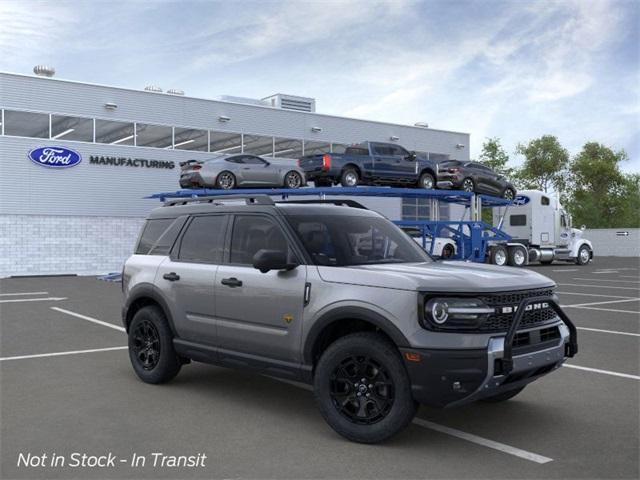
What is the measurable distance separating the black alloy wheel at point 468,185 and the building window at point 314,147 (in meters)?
11.4

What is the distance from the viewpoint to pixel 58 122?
27.7 metres

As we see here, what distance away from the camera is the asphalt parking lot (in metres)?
4.30

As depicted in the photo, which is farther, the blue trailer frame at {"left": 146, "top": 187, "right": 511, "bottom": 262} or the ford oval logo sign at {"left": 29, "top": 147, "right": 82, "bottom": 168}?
the ford oval logo sign at {"left": 29, "top": 147, "right": 82, "bottom": 168}

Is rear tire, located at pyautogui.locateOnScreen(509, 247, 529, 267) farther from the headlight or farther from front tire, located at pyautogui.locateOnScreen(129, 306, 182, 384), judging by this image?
the headlight

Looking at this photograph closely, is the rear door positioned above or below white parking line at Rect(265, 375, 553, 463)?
above

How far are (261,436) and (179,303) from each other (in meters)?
1.95

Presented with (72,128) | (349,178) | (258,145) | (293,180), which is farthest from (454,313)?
(258,145)

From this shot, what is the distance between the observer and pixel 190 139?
103 ft

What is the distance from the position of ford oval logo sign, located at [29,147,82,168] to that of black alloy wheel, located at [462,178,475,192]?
16.1 metres

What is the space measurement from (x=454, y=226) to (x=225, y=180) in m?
9.41

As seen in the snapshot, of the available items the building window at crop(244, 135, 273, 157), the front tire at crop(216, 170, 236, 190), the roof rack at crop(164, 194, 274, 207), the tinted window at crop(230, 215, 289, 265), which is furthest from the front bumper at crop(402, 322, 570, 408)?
the building window at crop(244, 135, 273, 157)

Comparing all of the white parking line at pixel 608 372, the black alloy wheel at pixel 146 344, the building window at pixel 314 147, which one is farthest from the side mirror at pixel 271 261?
the building window at pixel 314 147

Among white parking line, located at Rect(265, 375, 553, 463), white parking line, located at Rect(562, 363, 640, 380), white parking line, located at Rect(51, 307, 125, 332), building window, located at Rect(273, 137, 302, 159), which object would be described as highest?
building window, located at Rect(273, 137, 302, 159)

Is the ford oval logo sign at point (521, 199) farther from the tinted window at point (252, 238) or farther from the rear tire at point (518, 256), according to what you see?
the tinted window at point (252, 238)
